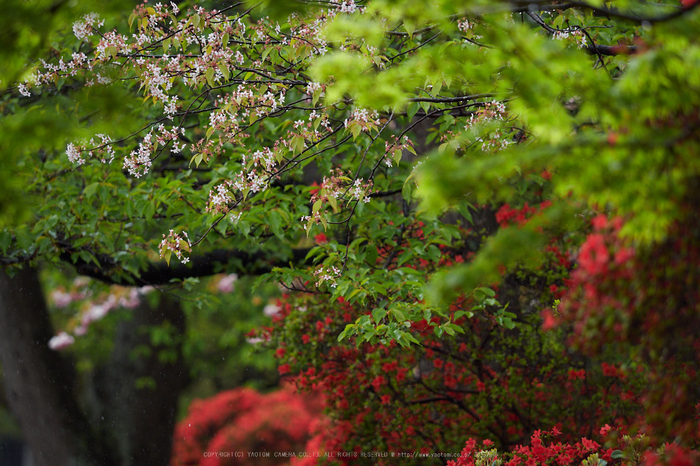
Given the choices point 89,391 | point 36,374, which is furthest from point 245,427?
point 36,374

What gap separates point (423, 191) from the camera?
1.44 metres

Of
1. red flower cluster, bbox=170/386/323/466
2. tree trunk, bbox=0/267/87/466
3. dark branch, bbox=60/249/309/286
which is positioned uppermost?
dark branch, bbox=60/249/309/286

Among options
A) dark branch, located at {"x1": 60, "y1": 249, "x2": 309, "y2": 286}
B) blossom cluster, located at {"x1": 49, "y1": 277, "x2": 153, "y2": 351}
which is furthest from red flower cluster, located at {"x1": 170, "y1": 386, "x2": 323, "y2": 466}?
dark branch, located at {"x1": 60, "y1": 249, "x2": 309, "y2": 286}

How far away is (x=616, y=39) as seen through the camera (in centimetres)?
369

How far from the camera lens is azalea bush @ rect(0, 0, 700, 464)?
1.40 metres

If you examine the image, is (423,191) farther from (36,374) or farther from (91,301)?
(91,301)

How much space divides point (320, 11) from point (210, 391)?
43.4 ft

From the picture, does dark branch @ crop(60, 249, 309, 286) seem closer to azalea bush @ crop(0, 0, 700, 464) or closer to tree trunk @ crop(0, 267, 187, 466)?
azalea bush @ crop(0, 0, 700, 464)

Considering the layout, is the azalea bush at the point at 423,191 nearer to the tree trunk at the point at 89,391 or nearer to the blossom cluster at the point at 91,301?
the tree trunk at the point at 89,391

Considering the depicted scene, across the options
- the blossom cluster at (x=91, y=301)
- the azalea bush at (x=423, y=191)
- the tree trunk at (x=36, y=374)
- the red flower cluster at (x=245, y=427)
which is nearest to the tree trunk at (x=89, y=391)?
the tree trunk at (x=36, y=374)

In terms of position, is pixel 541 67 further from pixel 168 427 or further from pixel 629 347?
pixel 168 427

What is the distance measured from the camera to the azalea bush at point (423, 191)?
1.40 m

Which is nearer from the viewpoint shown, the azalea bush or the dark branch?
the azalea bush

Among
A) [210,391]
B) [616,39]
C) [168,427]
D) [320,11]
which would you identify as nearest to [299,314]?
[320,11]
